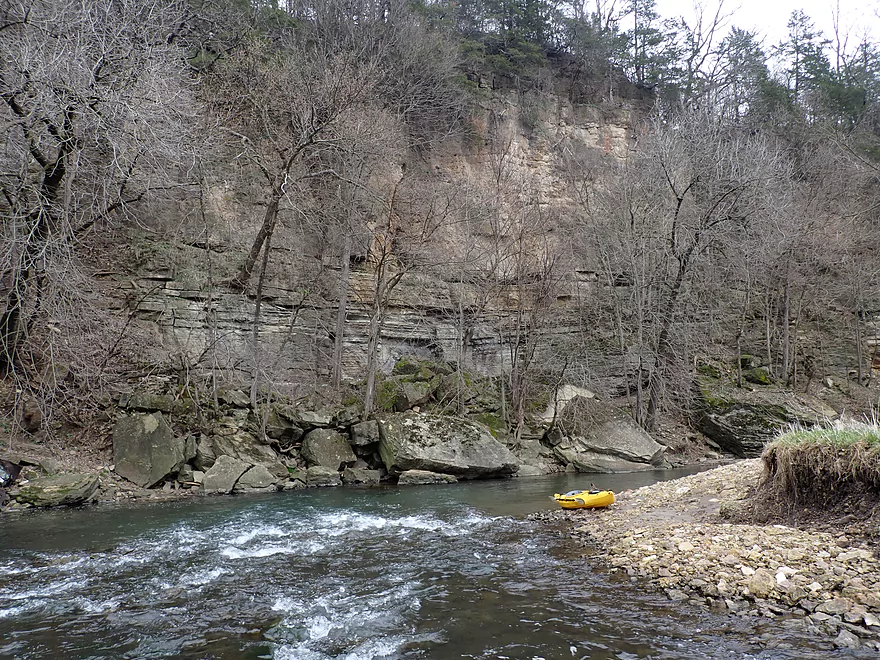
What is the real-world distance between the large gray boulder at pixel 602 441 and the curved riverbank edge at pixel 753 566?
8001mm

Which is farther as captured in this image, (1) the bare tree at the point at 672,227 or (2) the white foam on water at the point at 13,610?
(1) the bare tree at the point at 672,227

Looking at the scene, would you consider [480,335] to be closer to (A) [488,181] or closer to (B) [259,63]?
(A) [488,181]

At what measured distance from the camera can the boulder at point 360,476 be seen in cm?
1313

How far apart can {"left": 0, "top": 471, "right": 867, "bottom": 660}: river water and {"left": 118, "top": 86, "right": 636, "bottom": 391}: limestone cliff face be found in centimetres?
687

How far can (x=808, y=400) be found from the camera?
2056cm

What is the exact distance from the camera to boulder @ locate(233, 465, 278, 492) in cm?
1176

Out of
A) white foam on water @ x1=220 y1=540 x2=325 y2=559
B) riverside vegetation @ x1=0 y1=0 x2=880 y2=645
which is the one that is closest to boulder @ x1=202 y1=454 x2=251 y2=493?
riverside vegetation @ x1=0 y1=0 x2=880 y2=645

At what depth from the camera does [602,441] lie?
1658 cm

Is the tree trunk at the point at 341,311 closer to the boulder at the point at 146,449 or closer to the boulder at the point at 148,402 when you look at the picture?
the boulder at the point at 148,402

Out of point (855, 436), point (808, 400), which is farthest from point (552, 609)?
point (808, 400)

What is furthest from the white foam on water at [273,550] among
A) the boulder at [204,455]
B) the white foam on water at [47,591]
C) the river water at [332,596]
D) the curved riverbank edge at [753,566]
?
the boulder at [204,455]

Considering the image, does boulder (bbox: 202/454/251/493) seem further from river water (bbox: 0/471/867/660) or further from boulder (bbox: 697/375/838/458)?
boulder (bbox: 697/375/838/458)

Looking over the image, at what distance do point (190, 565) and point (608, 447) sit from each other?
41.0 feet

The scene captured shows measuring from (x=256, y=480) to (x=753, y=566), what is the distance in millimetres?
9572
